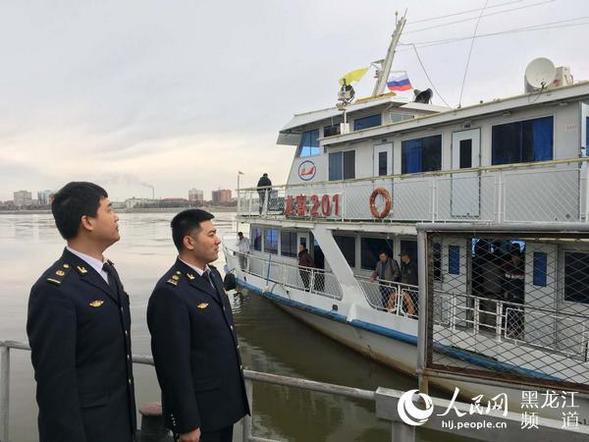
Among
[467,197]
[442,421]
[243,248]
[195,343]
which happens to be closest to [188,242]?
[195,343]

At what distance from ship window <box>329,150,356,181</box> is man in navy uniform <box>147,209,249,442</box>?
359 inches

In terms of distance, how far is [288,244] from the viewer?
13711 mm

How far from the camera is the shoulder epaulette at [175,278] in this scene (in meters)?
2.70

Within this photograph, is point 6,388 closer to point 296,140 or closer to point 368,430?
point 368,430

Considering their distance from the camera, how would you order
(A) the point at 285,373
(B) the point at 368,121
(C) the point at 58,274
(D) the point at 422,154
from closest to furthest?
(C) the point at 58,274 < (D) the point at 422,154 < (A) the point at 285,373 < (B) the point at 368,121

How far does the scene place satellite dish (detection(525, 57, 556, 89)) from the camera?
26.0ft

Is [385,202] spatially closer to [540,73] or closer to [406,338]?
[406,338]

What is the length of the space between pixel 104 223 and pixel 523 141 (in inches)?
309

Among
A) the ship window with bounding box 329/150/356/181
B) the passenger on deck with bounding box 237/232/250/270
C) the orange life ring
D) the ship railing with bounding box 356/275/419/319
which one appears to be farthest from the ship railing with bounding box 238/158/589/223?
the passenger on deck with bounding box 237/232/250/270

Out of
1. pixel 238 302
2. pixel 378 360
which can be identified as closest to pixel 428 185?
pixel 378 360

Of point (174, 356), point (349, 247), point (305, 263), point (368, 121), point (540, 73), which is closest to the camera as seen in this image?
point (174, 356)

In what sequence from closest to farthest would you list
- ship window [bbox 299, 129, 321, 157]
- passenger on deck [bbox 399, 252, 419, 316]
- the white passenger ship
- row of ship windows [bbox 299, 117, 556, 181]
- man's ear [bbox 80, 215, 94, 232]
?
man's ear [bbox 80, 215, 94, 232] → the white passenger ship → row of ship windows [bbox 299, 117, 556, 181] → passenger on deck [bbox 399, 252, 419, 316] → ship window [bbox 299, 129, 321, 157]

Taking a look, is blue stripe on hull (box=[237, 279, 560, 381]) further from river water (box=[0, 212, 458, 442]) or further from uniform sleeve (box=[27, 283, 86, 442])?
uniform sleeve (box=[27, 283, 86, 442])

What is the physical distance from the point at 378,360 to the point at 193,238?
767 cm
